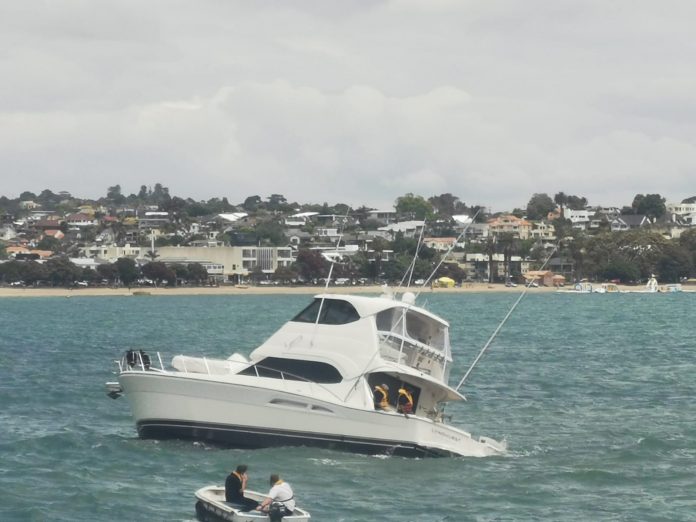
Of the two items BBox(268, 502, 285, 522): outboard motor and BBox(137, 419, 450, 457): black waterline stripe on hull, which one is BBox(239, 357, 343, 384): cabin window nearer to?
BBox(137, 419, 450, 457): black waterline stripe on hull

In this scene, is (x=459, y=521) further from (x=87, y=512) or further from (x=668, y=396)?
(x=668, y=396)

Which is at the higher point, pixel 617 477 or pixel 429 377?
pixel 429 377

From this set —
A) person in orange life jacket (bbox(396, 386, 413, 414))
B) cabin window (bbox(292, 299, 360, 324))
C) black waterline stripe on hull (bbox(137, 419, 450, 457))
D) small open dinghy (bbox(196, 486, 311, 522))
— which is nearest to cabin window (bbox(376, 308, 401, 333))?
cabin window (bbox(292, 299, 360, 324))

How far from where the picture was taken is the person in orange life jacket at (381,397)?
34.2m

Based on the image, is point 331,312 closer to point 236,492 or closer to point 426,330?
point 426,330

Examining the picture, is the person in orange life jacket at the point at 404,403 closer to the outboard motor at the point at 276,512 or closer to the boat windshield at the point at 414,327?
the boat windshield at the point at 414,327

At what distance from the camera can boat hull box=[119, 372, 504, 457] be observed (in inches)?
1312

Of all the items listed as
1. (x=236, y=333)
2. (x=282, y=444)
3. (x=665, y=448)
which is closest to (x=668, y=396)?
(x=665, y=448)

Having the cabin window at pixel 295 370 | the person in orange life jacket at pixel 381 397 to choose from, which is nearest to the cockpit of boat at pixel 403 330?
the person in orange life jacket at pixel 381 397

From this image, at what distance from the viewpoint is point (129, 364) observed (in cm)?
3519

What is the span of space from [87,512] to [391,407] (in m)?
8.53

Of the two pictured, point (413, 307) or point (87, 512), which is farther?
point (413, 307)

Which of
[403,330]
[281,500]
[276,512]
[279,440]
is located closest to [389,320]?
[403,330]

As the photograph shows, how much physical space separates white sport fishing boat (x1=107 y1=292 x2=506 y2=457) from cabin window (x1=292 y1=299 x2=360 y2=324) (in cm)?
2
